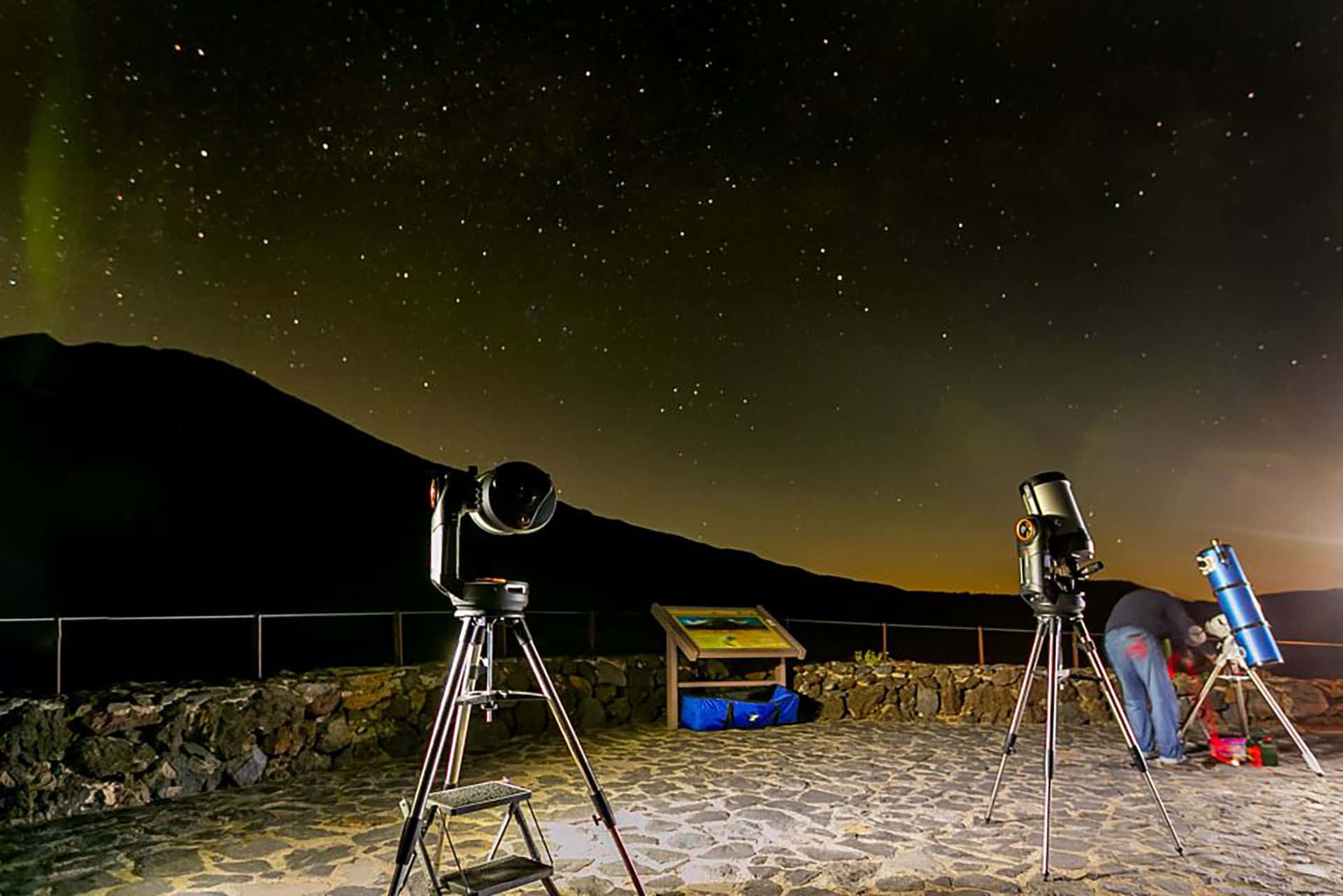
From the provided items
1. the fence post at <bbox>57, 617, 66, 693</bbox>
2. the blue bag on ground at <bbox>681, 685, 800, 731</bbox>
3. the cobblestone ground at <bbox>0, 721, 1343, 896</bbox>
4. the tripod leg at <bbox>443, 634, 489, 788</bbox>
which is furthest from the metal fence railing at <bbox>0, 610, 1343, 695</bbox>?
the tripod leg at <bbox>443, 634, 489, 788</bbox>

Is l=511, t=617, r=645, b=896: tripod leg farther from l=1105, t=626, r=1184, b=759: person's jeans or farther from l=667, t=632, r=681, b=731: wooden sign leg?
l=667, t=632, r=681, b=731: wooden sign leg

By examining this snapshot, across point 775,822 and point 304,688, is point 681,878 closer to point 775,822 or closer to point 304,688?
point 775,822

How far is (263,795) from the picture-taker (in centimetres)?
622

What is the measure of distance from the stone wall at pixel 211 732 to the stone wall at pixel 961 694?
10.6 feet

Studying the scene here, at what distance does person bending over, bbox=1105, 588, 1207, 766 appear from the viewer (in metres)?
7.12

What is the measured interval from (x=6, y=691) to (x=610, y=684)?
5.22 metres

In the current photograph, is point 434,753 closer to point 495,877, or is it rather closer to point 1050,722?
point 495,877

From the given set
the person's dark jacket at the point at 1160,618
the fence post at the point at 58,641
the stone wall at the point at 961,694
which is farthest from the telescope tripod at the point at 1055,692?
the fence post at the point at 58,641

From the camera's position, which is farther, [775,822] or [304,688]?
[304,688]

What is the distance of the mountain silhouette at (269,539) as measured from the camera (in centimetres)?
5759

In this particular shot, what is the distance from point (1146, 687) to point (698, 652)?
390 cm

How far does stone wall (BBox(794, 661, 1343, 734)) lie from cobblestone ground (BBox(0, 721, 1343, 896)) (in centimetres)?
176

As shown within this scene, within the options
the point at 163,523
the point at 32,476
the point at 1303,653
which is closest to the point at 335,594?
the point at 163,523

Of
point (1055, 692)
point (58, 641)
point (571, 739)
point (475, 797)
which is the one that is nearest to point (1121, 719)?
point (1055, 692)
